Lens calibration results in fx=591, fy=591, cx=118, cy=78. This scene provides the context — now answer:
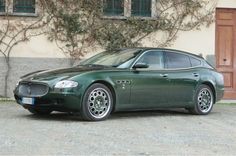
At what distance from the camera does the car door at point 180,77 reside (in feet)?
40.4

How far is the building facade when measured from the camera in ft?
55.1

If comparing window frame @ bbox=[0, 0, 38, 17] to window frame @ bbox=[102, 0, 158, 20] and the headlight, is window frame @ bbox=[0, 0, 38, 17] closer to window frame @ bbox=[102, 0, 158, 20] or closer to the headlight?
window frame @ bbox=[102, 0, 158, 20]

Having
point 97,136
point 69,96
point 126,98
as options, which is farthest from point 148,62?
point 97,136

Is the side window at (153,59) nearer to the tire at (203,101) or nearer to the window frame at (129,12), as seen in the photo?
the tire at (203,101)

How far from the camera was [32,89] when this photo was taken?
11.0 meters

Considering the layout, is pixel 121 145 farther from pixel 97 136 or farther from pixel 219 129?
pixel 219 129

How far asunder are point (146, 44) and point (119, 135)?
28.1ft

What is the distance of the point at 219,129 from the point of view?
10625 millimetres

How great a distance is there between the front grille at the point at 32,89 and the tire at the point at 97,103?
0.76 metres

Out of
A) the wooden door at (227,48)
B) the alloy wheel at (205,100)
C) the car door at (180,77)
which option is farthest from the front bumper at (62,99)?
the wooden door at (227,48)

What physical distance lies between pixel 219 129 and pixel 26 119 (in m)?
3.57

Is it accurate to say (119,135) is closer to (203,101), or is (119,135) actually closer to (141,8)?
(203,101)

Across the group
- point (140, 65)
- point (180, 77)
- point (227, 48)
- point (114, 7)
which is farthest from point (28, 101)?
point (227, 48)

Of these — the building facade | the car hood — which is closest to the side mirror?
the car hood
